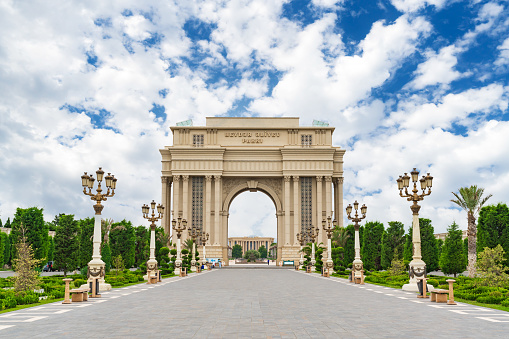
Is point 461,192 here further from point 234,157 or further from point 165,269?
point 234,157

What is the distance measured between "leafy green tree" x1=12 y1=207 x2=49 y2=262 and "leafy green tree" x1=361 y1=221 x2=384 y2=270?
113 ft

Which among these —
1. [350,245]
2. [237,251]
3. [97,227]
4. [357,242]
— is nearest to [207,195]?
[350,245]

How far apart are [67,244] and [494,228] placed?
35407 mm

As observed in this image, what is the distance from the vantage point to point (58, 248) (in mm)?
41094

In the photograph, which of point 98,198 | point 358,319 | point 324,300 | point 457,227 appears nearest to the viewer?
point 358,319

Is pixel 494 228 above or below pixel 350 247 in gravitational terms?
above

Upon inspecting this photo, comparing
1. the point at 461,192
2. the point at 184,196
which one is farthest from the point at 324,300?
the point at 184,196

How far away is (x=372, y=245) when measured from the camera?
53.4 metres

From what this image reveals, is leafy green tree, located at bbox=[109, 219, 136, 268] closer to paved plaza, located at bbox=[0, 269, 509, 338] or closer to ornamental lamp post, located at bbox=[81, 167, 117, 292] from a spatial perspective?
ornamental lamp post, located at bbox=[81, 167, 117, 292]

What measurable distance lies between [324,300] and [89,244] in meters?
29.9

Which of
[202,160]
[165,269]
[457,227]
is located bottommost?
[165,269]

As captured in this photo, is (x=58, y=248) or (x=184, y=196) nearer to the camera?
(x=58, y=248)

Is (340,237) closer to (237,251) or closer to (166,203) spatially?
(166,203)

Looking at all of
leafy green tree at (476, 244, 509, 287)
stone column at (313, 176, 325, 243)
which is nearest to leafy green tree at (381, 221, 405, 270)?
leafy green tree at (476, 244, 509, 287)
